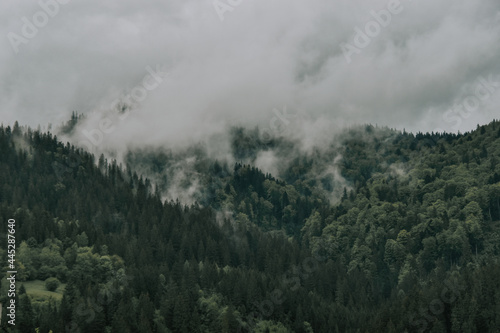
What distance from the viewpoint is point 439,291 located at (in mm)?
177375

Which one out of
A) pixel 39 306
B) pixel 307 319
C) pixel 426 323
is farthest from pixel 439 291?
pixel 39 306

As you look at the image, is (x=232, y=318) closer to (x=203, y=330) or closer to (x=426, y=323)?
(x=203, y=330)

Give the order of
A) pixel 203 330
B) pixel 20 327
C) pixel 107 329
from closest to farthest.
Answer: pixel 20 327, pixel 107 329, pixel 203 330

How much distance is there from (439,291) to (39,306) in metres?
109

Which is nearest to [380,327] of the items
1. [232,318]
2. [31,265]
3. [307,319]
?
[307,319]

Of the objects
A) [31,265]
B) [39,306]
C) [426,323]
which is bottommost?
[426,323]

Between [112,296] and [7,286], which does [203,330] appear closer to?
[112,296]

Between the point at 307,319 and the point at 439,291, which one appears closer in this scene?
the point at 439,291

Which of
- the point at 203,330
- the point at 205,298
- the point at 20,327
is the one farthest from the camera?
the point at 205,298

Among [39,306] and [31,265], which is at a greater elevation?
[31,265]

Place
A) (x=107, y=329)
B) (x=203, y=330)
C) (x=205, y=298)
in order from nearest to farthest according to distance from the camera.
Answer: (x=107, y=329) → (x=203, y=330) → (x=205, y=298)

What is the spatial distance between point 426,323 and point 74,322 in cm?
9120

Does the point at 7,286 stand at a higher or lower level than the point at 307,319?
higher

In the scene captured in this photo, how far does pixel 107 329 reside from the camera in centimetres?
16100
